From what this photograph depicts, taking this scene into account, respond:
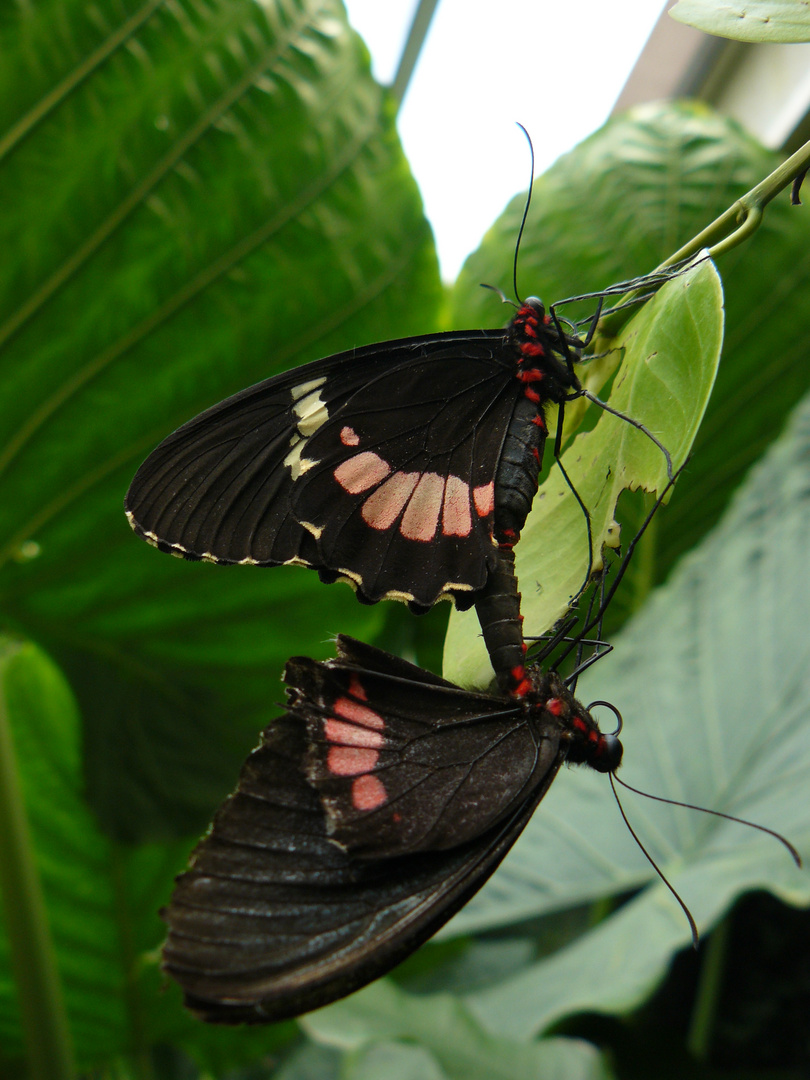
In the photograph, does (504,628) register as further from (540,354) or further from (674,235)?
(674,235)

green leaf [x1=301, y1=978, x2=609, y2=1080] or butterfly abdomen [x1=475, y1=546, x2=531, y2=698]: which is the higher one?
butterfly abdomen [x1=475, y1=546, x2=531, y2=698]

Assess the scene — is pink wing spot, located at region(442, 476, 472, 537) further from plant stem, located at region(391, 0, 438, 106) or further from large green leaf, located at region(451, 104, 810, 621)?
plant stem, located at region(391, 0, 438, 106)

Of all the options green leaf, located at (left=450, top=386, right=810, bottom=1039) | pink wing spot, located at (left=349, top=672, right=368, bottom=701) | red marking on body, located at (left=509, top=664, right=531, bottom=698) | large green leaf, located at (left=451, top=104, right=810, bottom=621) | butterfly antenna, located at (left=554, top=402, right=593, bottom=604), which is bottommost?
green leaf, located at (left=450, top=386, right=810, bottom=1039)

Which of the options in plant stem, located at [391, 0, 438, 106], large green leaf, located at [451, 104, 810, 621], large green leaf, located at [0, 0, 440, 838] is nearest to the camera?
large green leaf, located at [0, 0, 440, 838]

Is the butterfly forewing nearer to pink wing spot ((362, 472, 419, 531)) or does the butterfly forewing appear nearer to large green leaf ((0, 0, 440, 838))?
pink wing spot ((362, 472, 419, 531))

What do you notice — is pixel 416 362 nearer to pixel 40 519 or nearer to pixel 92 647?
pixel 40 519

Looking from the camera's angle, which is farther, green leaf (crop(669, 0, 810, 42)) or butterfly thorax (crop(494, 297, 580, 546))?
butterfly thorax (crop(494, 297, 580, 546))

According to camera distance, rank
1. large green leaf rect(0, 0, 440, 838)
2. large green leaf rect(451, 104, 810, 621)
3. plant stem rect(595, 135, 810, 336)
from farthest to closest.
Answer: large green leaf rect(451, 104, 810, 621) → large green leaf rect(0, 0, 440, 838) → plant stem rect(595, 135, 810, 336)

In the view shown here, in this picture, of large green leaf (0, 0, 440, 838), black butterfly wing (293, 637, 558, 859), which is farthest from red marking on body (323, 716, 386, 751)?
large green leaf (0, 0, 440, 838)

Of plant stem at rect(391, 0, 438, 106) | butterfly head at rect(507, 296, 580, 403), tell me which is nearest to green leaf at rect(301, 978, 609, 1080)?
butterfly head at rect(507, 296, 580, 403)

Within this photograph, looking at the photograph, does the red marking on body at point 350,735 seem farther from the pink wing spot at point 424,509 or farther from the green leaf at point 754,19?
the green leaf at point 754,19
